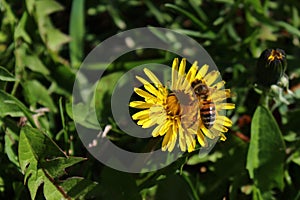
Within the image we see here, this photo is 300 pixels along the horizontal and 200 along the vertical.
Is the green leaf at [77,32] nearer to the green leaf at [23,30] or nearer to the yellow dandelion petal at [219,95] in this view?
the green leaf at [23,30]

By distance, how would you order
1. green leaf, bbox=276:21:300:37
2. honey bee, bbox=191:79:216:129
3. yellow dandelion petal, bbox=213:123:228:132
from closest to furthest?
honey bee, bbox=191:79:216:129
yellow dandelion petal, bbox=213:123:228:132
green leaf, bbox=276:21:300:37

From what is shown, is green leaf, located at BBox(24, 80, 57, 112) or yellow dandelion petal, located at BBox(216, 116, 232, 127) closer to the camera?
yellow dandelion petal, located at BBox(216, 116, 232, 127)

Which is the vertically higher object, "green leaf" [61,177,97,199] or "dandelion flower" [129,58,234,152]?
"dandelion flower" [129,58,234,152]

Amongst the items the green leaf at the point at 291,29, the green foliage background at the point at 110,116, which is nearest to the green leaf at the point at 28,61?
the green foliage background at the point at 110,116

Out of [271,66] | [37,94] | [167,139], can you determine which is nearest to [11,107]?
[37,94]

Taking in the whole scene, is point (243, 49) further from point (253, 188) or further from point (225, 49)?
point (253, 188)

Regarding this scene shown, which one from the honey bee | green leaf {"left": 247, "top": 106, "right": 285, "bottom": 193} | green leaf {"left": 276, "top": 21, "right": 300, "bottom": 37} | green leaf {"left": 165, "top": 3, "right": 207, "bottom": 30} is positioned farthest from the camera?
green leaf {"left": 276, "top": 21, "right": 300, "bottom": 37}

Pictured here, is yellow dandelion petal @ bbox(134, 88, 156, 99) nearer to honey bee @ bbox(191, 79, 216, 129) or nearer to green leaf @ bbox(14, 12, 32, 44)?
honey bee @ bbox(191, 79, 216, 129)

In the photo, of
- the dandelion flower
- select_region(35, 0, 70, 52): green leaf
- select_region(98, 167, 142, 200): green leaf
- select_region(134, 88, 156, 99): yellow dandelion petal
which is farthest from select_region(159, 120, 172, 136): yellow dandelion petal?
select_region(35, 0, 70, 52): green leaf
